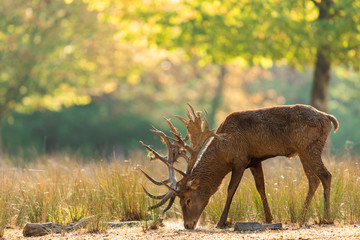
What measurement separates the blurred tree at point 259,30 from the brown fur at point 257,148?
19.6 ft

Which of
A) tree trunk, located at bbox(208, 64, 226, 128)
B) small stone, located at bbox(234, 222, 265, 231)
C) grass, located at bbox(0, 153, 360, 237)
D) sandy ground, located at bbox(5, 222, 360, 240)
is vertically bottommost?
sandy ground, located at bbox(5, 222, 360, 240)

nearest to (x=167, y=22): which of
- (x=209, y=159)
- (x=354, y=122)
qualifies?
(x=209, y=159)

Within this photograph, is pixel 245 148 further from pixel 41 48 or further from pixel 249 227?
pixel 41 48

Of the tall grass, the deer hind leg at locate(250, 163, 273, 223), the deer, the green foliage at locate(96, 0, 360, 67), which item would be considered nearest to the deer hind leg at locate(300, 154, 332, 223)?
the deer

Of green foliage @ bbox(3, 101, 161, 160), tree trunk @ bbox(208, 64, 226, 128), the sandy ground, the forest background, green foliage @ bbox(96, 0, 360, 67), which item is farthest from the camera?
green foliage @ bbox(3, 101, 161, 160)

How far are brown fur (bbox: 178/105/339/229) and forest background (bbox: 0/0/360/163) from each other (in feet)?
7.33

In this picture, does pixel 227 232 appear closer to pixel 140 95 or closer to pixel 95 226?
pixel 95 226

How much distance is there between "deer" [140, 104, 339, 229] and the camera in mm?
6996

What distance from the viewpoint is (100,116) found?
35156 mm

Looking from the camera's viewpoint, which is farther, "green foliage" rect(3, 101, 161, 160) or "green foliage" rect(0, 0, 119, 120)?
"green foliage" rect(3, 101, 161, 160)

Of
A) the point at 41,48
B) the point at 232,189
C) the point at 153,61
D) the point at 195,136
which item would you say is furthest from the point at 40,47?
the point at 232,189

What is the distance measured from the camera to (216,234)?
6.43 metres

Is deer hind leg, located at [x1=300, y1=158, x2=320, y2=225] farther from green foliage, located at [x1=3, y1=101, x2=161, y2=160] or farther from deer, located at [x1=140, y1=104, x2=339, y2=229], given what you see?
green foliage, located at [x1=3, y1=101, x2=161, y2=160]

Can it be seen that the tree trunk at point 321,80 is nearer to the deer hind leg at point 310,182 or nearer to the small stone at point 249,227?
the deer hind leg at point 310,182
